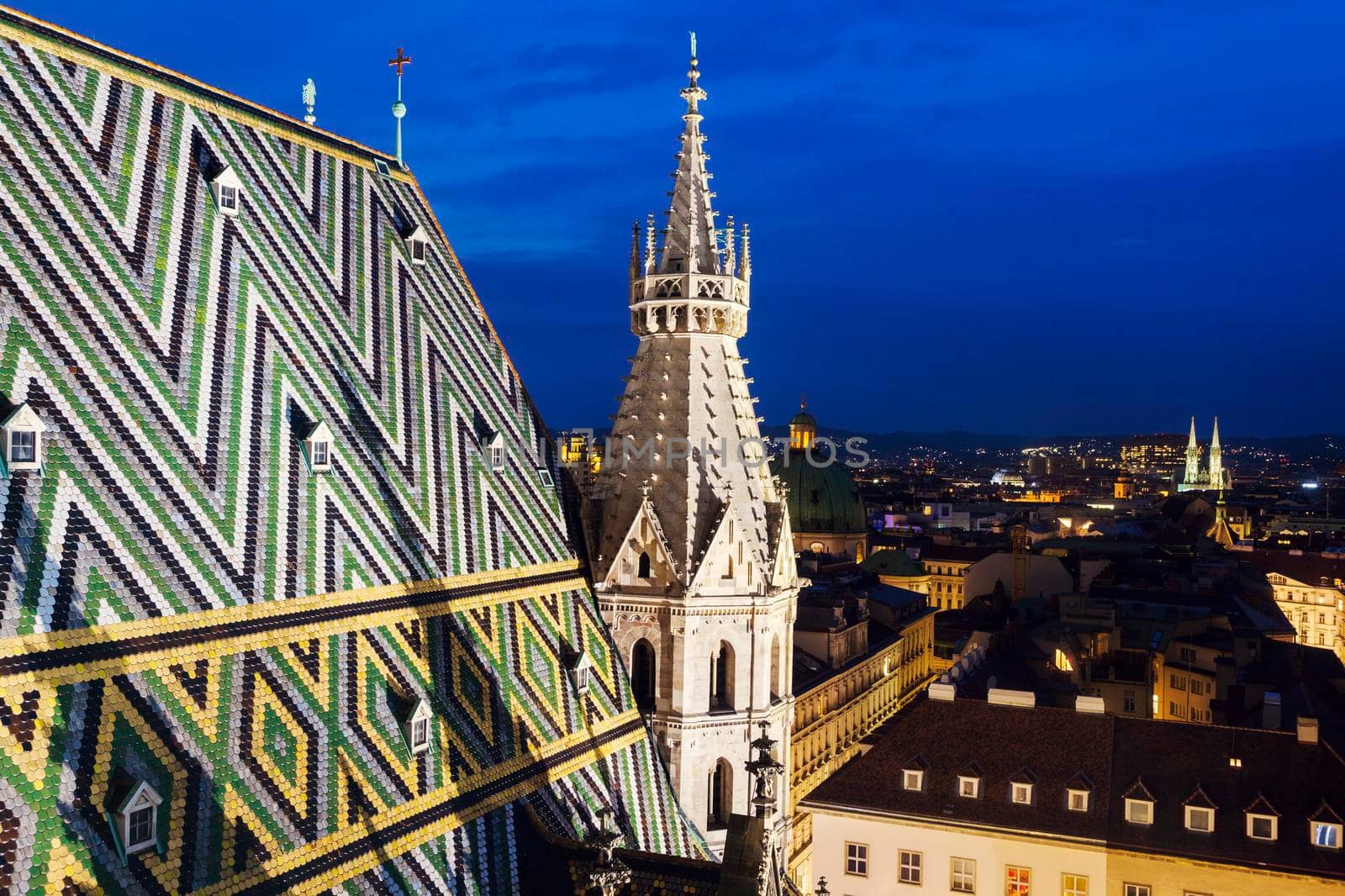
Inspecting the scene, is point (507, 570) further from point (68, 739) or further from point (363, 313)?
point (68, 739)

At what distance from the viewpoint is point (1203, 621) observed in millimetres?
64938

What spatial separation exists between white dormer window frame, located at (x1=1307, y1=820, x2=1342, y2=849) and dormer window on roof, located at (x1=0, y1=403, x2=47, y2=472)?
26.7 metres

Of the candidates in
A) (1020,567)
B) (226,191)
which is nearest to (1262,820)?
(226,191)

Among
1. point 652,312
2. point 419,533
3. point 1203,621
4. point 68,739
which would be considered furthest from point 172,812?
point 1203,621

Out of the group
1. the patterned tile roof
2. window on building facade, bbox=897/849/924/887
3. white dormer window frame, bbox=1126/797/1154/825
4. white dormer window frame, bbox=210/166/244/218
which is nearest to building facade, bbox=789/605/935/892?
window on building facade, bbox=897/849/924/887

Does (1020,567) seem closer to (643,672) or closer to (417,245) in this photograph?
(643,672)

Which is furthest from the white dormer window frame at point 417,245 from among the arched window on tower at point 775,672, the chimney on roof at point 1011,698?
the chimney on roof at point 1011,698

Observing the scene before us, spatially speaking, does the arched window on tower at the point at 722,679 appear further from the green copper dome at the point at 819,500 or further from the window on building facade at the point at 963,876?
the green copper dome at the point at 819,500

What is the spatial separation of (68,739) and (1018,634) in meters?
54.9

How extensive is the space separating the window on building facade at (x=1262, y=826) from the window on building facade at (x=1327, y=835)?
2.60 feet

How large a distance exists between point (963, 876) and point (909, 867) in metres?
1.31

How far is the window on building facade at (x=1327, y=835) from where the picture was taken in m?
27.6

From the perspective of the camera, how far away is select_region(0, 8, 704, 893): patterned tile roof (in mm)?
12281

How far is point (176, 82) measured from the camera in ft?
56.7
